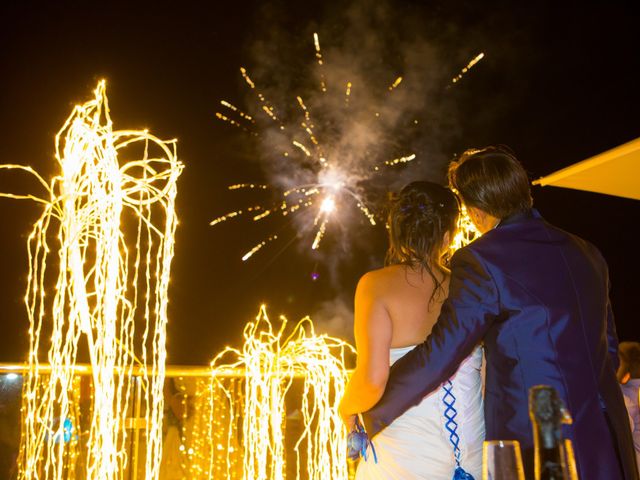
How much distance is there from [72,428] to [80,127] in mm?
1662

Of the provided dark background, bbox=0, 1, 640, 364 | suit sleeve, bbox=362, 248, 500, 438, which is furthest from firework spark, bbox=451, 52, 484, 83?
suit sleeve, bbox=362, 248, 500, 438

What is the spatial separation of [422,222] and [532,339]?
656mm

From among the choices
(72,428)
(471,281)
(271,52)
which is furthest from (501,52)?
(471,281)

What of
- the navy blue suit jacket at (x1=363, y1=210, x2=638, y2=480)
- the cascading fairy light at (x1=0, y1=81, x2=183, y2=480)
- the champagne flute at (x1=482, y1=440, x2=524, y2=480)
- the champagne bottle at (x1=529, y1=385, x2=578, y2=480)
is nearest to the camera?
the champagne bottle at (x1=529, y1=385, x2=578, y2=480)

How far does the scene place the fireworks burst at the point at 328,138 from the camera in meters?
12.8

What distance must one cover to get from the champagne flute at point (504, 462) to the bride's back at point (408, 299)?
1.12 meters

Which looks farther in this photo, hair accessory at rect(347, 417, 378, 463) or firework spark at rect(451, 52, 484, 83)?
firework spark at rect(451, 52, 484, 83)

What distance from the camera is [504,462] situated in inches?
37.0

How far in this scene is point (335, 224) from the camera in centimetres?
1958

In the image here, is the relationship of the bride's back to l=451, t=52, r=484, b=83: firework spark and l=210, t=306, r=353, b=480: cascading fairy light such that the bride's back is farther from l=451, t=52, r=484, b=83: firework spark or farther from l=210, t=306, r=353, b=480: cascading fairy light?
l=451, t=52, r=484, b=83: firework spark

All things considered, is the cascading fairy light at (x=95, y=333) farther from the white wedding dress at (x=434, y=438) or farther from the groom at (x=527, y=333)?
the groom at (x=527, y=333)

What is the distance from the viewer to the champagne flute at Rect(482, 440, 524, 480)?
937 mm

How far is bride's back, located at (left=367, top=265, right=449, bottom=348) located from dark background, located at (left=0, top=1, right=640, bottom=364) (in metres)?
7.68

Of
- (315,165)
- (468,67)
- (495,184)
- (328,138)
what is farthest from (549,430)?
(315,165)
